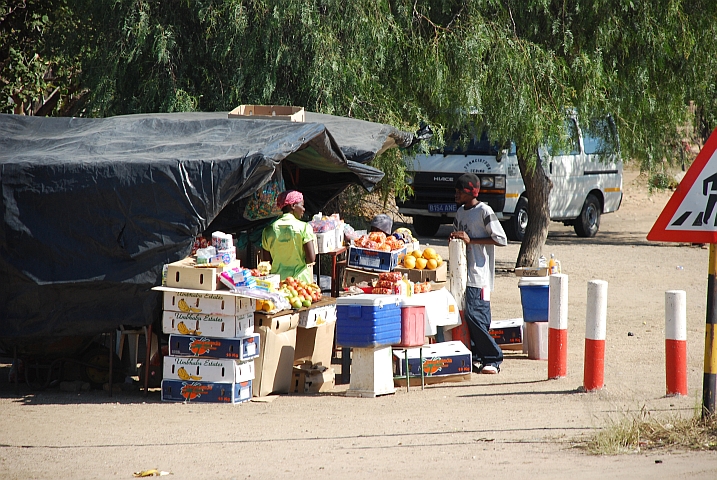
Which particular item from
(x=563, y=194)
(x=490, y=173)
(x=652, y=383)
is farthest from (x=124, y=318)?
(x=563, y=194)

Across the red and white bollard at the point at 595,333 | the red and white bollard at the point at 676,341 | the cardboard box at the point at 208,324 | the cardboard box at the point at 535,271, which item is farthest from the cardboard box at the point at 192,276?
the red and white bollard at the point at 676,341

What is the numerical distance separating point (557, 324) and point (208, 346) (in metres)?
3.07

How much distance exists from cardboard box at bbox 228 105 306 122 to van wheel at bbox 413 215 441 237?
33.3 ft

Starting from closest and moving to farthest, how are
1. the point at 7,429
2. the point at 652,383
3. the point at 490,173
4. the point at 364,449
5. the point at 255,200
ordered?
the point at 364,449, the point at 7,429, the point at 652,383, the point at 255,200, the point at 490,173

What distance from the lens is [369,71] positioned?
41.7ft

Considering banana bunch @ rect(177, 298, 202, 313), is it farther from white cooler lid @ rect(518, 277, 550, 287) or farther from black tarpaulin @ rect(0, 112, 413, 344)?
white cooler lid @ rect(518, 277, 550, 287)

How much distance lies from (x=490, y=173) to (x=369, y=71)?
5822 mm

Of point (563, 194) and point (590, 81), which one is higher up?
point (590, 81)

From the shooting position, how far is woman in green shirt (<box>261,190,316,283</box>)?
852 centimetres

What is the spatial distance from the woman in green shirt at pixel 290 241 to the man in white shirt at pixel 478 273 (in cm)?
148

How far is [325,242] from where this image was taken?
9414 millimetres

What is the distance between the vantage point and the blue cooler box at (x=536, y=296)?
943cm

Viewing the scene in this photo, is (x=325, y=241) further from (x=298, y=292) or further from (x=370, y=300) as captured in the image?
(x=370, y=300)

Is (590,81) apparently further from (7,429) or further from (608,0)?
(7,429)
